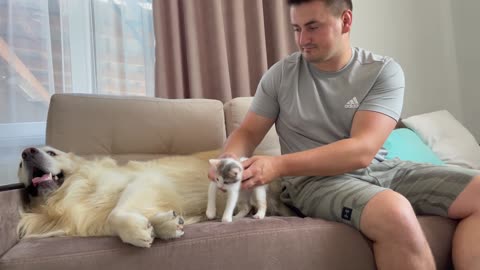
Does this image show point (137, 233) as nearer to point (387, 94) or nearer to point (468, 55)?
point (387, 94)

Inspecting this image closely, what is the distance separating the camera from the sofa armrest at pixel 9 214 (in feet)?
3.58

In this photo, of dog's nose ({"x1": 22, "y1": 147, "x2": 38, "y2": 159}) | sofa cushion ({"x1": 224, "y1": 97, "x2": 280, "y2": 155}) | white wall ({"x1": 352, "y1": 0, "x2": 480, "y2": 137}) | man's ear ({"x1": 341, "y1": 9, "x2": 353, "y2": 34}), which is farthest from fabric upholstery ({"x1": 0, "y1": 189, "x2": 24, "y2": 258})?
white wall ({"x1": 352, "y1": 0, "x2": 480, "y2": 137})

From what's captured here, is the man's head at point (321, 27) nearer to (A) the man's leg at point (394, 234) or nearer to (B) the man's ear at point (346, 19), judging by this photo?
(B) the man's ear at point (346, 19)

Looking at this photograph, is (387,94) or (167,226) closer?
(167,226)

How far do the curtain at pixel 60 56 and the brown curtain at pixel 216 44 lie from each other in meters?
0.17

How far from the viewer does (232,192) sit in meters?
1.18

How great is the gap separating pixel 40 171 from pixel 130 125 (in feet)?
1.45

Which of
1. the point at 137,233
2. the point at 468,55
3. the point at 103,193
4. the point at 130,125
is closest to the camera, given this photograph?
the point at 137,233

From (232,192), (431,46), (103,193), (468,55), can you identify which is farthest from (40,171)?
(468,55)

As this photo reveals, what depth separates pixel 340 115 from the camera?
53.2 inches

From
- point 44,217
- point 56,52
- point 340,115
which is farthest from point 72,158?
point 340,115

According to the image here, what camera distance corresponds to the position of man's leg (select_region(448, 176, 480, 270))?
1050 mm

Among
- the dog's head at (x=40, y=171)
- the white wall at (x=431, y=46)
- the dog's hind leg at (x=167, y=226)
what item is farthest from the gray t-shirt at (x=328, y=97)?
the white wall at (x=431, y=46)

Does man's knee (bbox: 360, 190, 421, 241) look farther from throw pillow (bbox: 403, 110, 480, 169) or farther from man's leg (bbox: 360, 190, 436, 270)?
throw pillow (bbox: 403, 110, 480, 169)
